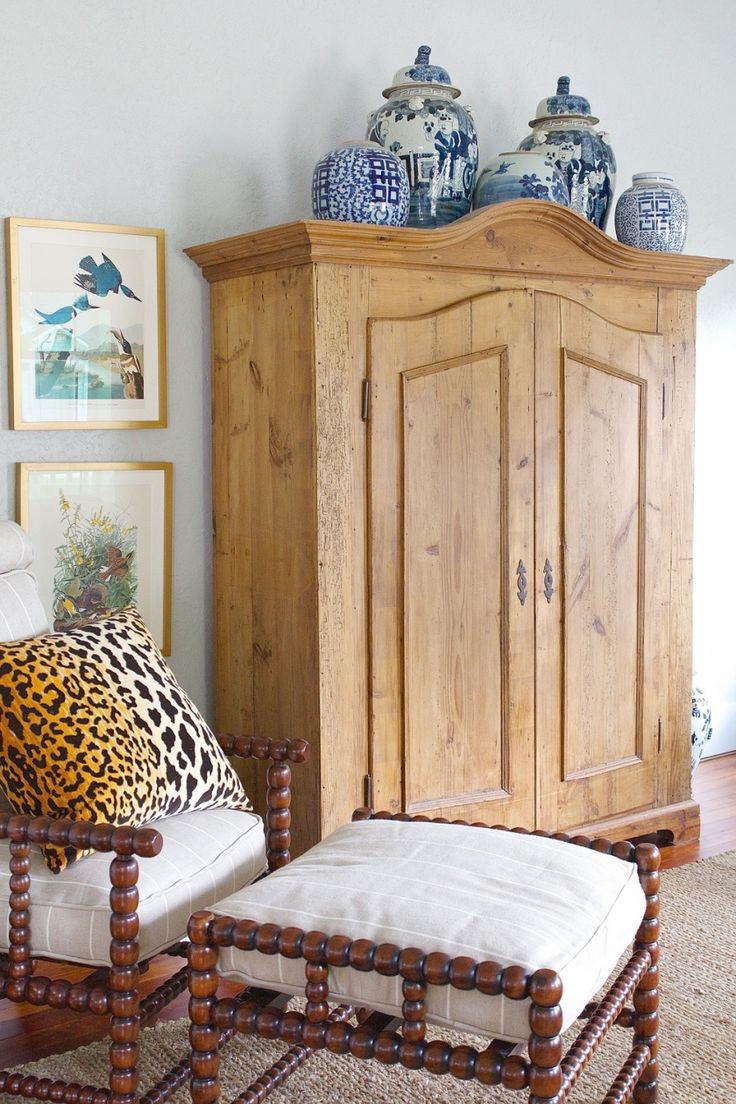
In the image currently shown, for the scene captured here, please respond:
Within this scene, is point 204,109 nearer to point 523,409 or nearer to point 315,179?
point 315,179

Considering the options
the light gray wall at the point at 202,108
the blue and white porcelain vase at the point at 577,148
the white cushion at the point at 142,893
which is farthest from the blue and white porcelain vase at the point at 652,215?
the white cushion at the point at 142,893

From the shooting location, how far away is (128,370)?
292cm

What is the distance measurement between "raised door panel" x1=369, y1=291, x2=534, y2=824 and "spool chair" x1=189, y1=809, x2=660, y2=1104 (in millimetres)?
791

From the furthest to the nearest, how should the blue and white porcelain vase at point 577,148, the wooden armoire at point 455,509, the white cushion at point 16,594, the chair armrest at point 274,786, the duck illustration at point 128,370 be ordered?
the blue and white porcelain vase at point 577,148 → the duck illustration at point 128,370 → the wooden armoire at point 455,509 → the chair armrest at point 274,786 → the white cushion at point 16,594

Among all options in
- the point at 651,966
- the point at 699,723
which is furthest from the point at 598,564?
the point at 651,966

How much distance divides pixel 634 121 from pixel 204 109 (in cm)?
160

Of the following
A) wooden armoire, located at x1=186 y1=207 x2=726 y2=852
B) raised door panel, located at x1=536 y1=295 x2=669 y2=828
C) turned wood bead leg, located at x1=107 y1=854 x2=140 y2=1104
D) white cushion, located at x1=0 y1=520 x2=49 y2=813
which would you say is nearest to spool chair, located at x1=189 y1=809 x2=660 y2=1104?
turned wood bead leg, located at x1=107 y1=854 x2=140 y2=1104

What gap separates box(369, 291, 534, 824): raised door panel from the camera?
2.73m

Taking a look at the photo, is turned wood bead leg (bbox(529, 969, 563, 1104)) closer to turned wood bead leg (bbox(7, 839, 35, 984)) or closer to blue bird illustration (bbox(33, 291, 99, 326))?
turned wood bead leg (bbox(7, 839, 35, 984))

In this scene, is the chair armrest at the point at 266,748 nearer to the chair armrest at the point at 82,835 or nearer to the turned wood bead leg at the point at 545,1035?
the chair armrest at the point at 82,835

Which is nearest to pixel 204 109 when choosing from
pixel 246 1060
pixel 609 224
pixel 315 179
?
pixel 315 179

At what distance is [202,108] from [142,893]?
6.54 ft

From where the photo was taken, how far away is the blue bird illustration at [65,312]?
9.16 feet

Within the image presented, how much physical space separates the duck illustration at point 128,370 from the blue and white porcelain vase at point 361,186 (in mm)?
577
